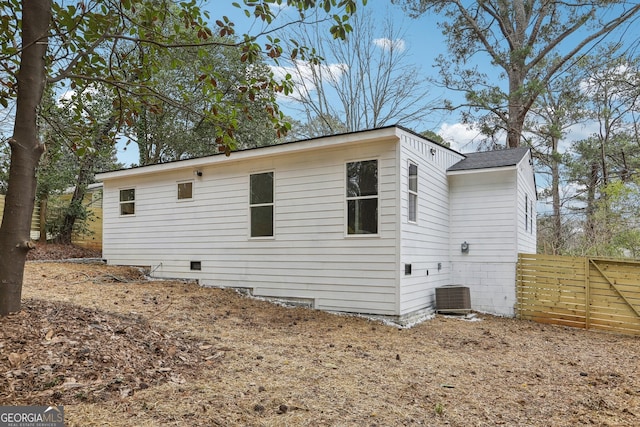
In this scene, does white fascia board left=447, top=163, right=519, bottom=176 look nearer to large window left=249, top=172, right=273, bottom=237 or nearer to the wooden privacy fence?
the wooden privacy fence

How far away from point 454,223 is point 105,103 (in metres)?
12.1

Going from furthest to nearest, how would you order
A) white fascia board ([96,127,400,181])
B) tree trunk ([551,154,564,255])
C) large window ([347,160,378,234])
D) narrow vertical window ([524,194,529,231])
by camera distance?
tree trunk ([551,154,564,255])
narrow vertical window ([524,194,529,231])
large window ([347,160,378,234])
white fascia board ([96,127,400,181])

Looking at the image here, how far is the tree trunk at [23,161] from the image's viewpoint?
12.2 feet

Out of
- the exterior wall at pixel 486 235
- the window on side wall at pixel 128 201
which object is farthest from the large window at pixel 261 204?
the exterior wall at pixel 486 235

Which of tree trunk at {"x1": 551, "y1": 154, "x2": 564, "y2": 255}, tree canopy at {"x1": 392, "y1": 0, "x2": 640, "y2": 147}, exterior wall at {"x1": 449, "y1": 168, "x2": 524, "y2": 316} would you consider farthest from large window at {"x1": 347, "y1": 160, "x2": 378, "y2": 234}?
tree trunk at {"x1": 551, "y1": 154, "x2": 564, "y2": 255}

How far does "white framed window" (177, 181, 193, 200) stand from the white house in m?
0.03

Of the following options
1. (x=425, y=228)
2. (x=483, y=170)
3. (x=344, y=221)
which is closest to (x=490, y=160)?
(x=483, y=170)

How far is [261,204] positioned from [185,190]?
7.76 feet

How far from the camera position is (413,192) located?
736cm

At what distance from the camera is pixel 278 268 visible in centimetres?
810

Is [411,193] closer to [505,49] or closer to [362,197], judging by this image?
[362,197]

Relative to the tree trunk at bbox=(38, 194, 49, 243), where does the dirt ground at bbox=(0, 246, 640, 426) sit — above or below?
below

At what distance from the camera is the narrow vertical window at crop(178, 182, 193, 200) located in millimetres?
9510

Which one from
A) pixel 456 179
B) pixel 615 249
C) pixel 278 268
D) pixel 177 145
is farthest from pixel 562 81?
pixel 177 145
